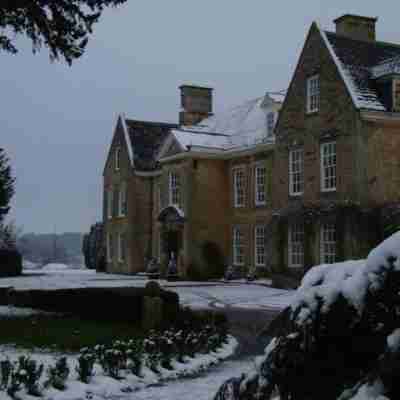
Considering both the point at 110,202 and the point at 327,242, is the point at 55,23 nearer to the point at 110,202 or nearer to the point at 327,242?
the point at 327,242

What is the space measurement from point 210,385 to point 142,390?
92 centimetres

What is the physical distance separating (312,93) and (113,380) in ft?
68.8

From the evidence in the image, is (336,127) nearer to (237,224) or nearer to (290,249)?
(290,249)

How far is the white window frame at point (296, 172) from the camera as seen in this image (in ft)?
93.2

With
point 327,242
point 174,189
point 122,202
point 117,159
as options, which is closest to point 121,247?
point 122,202

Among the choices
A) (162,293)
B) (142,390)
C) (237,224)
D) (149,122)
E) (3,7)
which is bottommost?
(142,390)

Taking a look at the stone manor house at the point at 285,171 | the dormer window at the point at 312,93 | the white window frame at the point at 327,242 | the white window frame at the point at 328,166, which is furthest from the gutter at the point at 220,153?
the white window frame at the point at 327,242

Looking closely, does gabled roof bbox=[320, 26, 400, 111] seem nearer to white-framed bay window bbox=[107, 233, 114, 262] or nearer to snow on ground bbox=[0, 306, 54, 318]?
snow on ground bbox=[0, 306, 54, 318]

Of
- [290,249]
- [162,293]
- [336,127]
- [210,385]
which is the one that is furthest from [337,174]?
[210,385]

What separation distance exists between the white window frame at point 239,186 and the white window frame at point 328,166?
7.54 m

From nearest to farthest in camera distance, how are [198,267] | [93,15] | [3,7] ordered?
[3,7]
[93,15]
[198,267]

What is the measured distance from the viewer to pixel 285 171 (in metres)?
29.3

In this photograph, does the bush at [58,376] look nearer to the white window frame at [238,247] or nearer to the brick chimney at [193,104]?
the white window frame at [238,247]

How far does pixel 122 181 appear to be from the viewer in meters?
43.4
